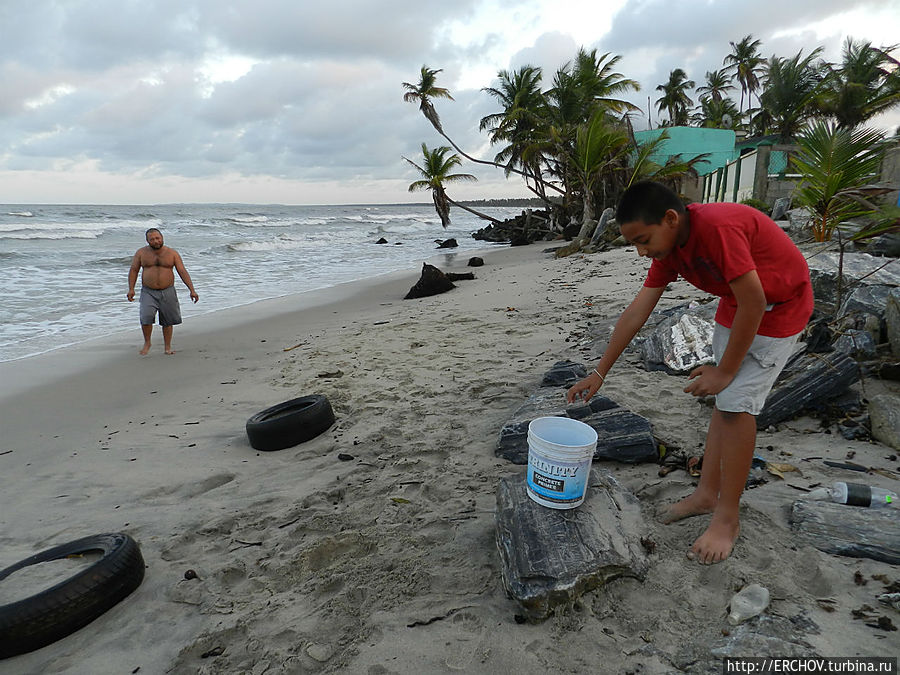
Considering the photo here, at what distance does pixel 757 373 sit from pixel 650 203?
2.74ft

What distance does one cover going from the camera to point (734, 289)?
190 cm

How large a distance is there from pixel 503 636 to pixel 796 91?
3305 cm

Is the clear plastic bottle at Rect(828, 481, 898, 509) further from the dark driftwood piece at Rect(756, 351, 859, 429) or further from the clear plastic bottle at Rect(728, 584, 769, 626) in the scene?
the dark driftwood piece at Rect(756, 351, 859, 429)

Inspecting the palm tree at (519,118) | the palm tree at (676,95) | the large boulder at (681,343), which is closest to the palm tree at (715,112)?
the palm tree at (676,95)

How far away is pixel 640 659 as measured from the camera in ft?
5.67

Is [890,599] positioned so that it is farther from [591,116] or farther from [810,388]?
[591,116]

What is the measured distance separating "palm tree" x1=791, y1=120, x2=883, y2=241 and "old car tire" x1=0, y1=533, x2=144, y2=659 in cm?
630

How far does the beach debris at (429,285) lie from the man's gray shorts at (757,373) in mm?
8508

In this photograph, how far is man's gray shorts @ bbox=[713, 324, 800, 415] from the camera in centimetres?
205

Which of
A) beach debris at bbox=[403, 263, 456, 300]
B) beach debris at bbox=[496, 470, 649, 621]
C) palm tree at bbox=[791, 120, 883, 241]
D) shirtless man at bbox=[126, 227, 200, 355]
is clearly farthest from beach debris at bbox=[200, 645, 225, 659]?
beach debris at bbox=[403, 263, 456, 300]

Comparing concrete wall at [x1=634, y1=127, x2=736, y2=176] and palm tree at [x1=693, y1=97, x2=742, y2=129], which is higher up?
palm tree at [x1=693, y1=97, x2=742, y2=129]

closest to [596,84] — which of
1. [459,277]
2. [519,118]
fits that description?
[519,118]

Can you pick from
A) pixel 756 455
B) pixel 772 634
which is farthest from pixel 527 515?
pixel 756 455

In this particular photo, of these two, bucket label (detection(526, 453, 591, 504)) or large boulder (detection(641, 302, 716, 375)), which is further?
large boulder (detection(641, 302, 716, 375))
